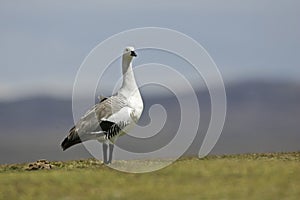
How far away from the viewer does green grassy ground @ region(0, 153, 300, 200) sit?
1359 centimetres

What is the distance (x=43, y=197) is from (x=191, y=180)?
375cm

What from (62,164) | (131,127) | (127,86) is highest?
(127,86)

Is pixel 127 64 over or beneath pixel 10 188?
over

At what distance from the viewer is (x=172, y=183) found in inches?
594

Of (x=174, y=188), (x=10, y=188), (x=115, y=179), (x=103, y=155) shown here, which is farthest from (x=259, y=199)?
(x=103, y=155)

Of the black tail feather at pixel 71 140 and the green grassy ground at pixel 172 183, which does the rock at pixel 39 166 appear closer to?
the black tail feather at pixel 71 140

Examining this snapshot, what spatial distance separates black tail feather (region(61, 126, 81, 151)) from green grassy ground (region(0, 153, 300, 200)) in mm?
1714

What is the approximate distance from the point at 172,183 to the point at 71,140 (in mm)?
5958

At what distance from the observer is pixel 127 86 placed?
20516mm

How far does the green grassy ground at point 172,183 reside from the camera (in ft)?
44.6

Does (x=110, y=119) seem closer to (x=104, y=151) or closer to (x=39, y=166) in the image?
(x=104, y=151)

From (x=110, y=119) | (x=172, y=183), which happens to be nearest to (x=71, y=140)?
(x=110, y=119)

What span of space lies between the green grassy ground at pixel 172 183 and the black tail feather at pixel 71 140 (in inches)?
67.5

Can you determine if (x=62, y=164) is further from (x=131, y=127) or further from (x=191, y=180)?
(x=191, y=180)
